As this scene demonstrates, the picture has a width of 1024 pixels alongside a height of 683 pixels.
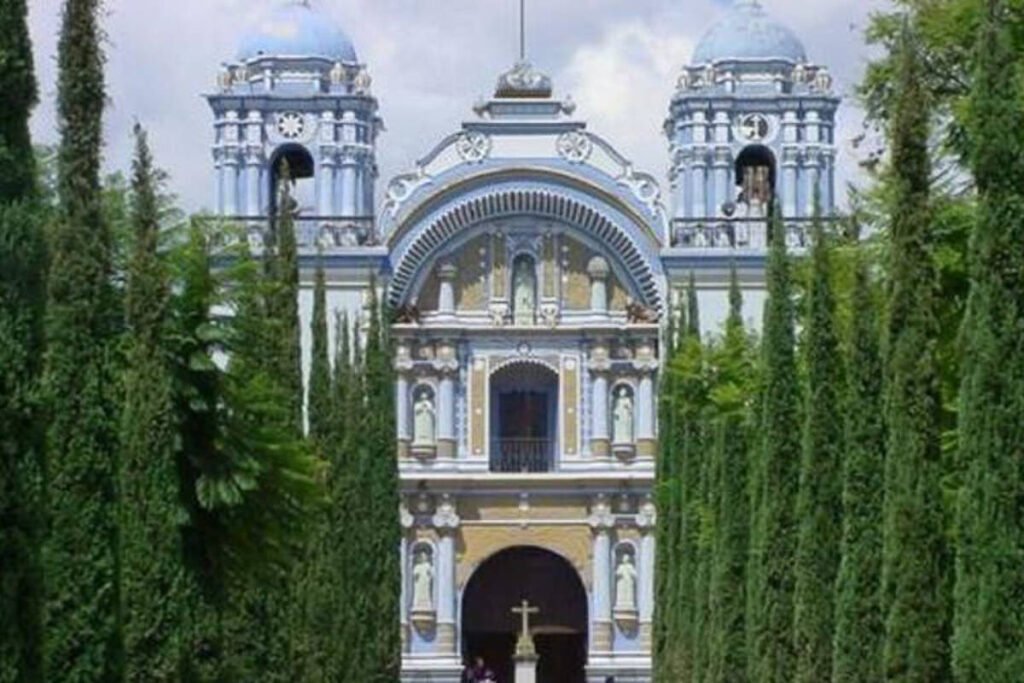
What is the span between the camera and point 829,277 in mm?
30953

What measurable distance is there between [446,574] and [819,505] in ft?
117

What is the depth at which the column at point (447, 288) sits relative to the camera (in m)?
65.9

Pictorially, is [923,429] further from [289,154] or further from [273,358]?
[289,154]

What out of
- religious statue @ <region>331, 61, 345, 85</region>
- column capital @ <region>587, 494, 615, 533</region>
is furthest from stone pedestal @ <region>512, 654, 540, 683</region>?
religious statue @ <region>331, 61, 345, 85</region>

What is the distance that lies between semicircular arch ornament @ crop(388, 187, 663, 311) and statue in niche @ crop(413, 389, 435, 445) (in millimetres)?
2475

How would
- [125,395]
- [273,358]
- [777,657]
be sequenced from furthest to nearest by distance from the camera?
[273,358] < [777,657] < [125,395]

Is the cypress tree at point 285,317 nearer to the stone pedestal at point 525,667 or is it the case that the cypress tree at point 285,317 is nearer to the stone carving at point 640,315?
the stone pedestal at point 525,667

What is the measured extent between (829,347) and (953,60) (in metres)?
3.91

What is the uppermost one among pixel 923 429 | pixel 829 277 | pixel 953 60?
pixel 953 60

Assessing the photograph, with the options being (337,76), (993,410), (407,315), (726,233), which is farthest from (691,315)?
(993,410)

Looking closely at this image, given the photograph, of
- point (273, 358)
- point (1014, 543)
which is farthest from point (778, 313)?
point (1014, 543)

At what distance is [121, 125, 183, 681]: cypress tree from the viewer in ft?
79.1

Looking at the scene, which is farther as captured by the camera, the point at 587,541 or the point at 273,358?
A: the point at 587,541

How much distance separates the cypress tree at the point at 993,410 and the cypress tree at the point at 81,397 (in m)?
6.41
